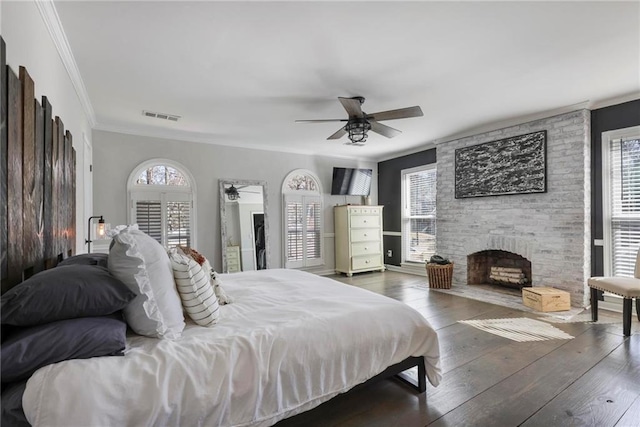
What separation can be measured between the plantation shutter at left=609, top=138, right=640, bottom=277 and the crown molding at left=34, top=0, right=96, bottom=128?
18.5 feet

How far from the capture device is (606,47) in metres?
2.54

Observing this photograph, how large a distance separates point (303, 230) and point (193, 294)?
4.59 meters

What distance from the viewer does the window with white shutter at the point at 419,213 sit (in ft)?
20.0

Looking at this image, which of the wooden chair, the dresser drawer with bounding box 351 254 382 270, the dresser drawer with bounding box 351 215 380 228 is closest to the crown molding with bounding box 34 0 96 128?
the dresser drawer with bounding box 351 215 380 228

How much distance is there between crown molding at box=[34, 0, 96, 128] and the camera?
195 centimetres

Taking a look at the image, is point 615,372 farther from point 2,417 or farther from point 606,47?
point 2,417

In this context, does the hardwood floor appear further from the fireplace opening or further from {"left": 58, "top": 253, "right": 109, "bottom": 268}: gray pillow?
the fireplace opening

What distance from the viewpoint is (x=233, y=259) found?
17.9 ft

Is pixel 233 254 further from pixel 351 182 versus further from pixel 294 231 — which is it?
pixel 351 182

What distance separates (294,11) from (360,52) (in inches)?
28.3

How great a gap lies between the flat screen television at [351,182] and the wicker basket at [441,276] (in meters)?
2.48

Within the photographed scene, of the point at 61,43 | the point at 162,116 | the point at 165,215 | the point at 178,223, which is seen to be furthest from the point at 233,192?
the point at 61,43

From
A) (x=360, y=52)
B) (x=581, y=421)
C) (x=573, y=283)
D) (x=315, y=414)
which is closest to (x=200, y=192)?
(x=360, y=52)

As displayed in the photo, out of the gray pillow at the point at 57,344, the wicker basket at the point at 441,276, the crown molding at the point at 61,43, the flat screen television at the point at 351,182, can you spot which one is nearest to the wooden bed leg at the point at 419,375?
the gray pillow at the point at 57,344
